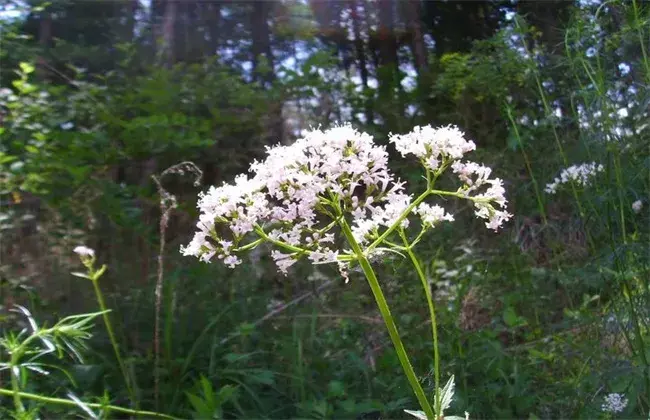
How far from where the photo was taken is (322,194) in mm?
1145

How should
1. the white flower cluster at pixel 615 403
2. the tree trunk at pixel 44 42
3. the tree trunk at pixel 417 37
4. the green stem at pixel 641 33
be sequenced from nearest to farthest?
the green stem at pixel 641 33 < the white flower cluster at pixel 615 403 < the tree trunk at pixel 44 42 < the tree trunk at pixel 417 37

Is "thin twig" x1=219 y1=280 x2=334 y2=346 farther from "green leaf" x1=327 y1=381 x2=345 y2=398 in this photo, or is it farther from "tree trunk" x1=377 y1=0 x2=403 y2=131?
"tree trunk" x1=377 y1=0 x2=403 y2=131

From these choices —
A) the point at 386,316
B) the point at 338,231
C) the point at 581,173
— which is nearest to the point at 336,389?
the point at 338,231

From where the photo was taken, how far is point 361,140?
1137 mm

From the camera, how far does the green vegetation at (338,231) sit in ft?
7.30

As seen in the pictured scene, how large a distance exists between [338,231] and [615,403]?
0.95m

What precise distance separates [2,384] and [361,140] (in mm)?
1695

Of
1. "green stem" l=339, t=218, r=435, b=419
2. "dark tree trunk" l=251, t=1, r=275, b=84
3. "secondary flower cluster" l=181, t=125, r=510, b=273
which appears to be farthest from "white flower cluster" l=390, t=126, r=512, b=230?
"dark tree trunk" l=251, t=1, r=275, b=84

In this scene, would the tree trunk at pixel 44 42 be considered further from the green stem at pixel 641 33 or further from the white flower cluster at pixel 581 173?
the green stem at pixel 641 33

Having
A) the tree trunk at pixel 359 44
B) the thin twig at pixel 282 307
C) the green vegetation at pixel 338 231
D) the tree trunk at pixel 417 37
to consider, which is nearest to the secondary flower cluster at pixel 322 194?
the green vegetation at pixel 338 231

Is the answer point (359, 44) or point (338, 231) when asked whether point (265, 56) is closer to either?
point (359, 44)

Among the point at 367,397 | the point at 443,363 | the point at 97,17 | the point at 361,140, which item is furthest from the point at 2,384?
the point at 97,17

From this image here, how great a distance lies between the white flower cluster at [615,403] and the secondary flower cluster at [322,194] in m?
1.14

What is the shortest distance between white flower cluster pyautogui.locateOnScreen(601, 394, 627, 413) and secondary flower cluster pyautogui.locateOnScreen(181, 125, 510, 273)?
1.14 meters
